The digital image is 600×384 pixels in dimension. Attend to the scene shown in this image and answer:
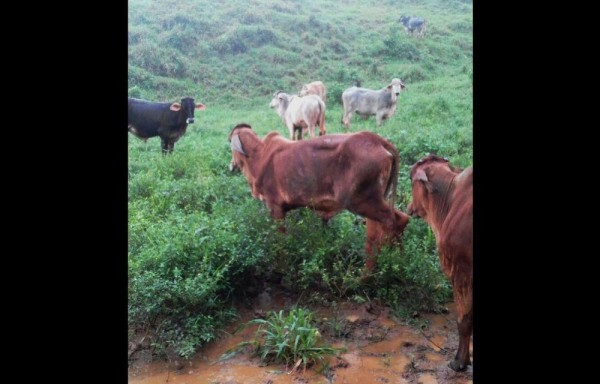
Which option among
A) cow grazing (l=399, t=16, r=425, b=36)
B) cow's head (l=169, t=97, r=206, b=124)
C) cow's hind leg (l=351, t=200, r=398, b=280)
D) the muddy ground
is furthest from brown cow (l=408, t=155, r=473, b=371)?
cow's head (l=169, t=97, r=206, b=124)

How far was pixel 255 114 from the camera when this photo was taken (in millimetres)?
5340

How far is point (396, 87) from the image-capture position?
5.29 metres

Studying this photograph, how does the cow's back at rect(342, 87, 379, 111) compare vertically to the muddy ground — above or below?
above

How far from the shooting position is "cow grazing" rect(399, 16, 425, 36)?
5.53m

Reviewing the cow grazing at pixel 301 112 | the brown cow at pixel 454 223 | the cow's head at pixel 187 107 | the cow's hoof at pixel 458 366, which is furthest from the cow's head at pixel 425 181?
the cow's head at pixel 187 107

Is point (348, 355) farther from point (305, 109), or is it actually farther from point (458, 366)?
point (305, 109)

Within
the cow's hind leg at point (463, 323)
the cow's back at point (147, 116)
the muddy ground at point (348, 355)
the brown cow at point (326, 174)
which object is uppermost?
the cow's back at point (147, 116)

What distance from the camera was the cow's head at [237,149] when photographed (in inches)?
194

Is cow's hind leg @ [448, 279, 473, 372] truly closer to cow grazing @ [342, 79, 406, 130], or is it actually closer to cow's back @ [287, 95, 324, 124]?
cow grazing @ [342, 79, 406, 130]

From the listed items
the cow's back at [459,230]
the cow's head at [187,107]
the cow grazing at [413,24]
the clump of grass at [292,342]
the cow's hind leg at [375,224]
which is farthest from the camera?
the cow grazing at [413,24]

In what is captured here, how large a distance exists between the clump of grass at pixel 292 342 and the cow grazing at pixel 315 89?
6.63 ft

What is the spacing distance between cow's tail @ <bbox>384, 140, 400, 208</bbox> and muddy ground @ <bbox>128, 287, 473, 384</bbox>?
786 mm

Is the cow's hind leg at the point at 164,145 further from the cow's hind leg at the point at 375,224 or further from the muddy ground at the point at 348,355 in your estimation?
the cow's hind leg at the point at 375,224
